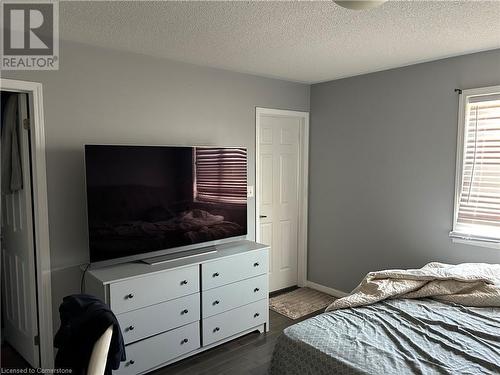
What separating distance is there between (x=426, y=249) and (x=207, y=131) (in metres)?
2.35

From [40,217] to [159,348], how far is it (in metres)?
1.30

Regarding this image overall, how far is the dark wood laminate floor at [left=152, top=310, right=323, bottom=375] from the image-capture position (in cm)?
290

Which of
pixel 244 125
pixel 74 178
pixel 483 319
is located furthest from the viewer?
pixel 244 125

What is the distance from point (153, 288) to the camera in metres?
2.75

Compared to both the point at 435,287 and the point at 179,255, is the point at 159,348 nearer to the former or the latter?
the point at 179,255

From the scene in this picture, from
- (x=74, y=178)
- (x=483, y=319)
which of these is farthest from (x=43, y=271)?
(x=483, y=319)

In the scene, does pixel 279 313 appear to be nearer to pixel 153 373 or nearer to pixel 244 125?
pixel 153 373

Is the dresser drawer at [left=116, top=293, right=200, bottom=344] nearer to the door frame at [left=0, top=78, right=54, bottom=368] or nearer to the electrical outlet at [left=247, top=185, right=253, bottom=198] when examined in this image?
the door frame at [left=0, top=78, right=54, bottom=368]

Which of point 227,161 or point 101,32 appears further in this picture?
point 227,161

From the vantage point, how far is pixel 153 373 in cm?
285

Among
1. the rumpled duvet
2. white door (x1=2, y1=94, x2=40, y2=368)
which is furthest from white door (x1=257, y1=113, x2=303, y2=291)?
white door (x1=2, y1=94, x2=40, y2=368)

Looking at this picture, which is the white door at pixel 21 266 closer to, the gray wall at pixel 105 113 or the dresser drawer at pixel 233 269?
the gray wall at pixel 105 113

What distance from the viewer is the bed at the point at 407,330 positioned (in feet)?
5.89

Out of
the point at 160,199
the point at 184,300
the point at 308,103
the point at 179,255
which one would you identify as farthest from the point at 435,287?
the point at 308,103
